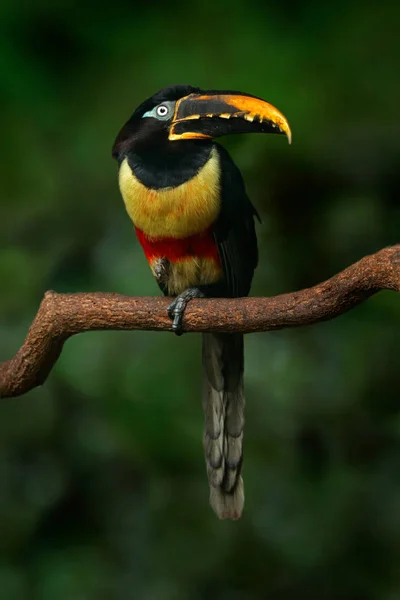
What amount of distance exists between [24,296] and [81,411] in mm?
558

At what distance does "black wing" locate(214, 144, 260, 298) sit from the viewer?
8.64 feet

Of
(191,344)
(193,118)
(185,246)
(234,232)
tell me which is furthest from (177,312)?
(191,344)

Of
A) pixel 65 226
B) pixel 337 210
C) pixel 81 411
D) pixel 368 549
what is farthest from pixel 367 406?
pixel 65 226

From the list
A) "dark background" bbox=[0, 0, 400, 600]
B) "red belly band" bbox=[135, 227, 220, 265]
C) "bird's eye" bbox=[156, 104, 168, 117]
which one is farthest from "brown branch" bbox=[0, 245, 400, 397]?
"dark background" bbox=[0, 0, 400, 600]

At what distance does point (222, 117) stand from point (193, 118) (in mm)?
94

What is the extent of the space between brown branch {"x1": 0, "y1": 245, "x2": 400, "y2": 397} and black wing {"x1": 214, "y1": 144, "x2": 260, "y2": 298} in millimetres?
292

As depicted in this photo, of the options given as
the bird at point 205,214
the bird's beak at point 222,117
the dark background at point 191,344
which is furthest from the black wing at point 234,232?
the dark background at point 191,344

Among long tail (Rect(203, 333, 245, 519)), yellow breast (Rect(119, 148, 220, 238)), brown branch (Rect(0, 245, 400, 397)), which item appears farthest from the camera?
long tail (Rect(203, 333, 245, 519))

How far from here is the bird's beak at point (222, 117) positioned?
2.40 meters

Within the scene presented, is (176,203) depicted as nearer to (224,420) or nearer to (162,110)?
(162,110)

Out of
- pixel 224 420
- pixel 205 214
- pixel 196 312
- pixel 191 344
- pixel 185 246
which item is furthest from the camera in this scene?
pixel 191 344

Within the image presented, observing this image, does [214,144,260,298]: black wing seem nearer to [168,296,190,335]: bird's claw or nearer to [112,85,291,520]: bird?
[112,85,291,520]: bird

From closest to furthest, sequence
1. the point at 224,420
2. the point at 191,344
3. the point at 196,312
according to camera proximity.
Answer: the point at 196,312 < the point at 224,420 < the point at 191,344

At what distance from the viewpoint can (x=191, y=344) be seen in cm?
374
